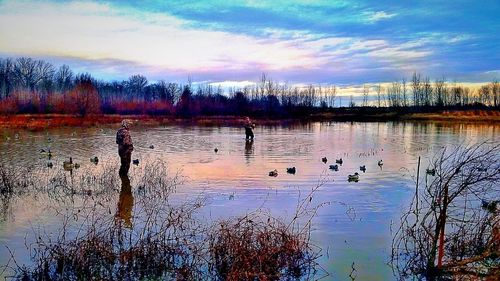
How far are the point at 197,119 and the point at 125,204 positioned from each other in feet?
226

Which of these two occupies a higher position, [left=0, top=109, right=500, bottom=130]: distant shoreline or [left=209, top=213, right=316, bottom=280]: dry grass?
[left=0, top=109, right=500, bottom=130]: distant shoreline

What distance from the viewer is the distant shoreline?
59.7 metres

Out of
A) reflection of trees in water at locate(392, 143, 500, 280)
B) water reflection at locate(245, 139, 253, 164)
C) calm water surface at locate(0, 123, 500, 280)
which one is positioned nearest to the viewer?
reflection of trees in water at locate(392, 143, 500, 280)

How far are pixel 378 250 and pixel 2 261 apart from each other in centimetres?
771

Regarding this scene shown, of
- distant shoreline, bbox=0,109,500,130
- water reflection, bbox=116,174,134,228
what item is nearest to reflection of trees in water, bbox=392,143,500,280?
water reflection, bbox=116,174,134,228

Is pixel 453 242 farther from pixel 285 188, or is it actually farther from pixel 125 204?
pixel 125 204

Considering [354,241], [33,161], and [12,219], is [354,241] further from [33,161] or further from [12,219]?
[33,161]

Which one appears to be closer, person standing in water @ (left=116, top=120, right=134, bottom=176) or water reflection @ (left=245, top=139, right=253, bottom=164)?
person standing in water @ (left=116, top=120, right=134, bottom=176)

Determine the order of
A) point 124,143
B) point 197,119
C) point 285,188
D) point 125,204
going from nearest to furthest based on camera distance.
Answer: point 125,204 → point 285,188 → point 124,143 → point 197,119

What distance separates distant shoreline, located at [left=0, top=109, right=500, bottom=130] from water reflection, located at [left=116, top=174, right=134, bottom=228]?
38.9 meters

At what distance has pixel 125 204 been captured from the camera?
47.4ft

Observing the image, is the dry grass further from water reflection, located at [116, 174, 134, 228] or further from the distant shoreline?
the distant shoreline

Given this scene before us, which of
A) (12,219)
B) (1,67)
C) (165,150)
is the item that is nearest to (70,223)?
(12,219)

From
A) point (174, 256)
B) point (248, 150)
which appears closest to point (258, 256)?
point (174, 256)
